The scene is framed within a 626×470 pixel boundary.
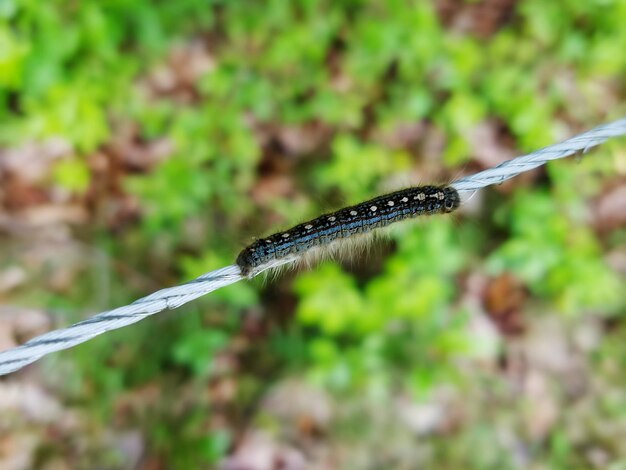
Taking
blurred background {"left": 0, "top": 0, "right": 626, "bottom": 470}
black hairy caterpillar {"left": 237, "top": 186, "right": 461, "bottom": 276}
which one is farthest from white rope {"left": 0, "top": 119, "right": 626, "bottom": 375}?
blurred background {"left": 0, "top": 0, "right": 626, "bottom": 470}

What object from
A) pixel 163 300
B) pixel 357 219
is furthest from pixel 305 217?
pixel 163 300

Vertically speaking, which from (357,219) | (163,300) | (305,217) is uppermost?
(305,217)

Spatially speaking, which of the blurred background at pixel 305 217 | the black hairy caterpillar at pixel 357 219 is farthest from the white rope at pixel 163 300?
the blurred background at pixel 305 217

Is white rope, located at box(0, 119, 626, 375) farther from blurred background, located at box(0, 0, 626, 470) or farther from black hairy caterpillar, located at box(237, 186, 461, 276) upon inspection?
blurred background, located at box(0, 0, 626, 470)

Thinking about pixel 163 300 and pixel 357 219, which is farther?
pixel 357 219

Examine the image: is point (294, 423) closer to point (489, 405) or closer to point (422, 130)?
point (489, 405)

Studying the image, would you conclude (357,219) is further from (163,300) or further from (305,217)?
(305,217)

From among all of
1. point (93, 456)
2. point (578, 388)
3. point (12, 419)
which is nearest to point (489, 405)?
point (578, 388)

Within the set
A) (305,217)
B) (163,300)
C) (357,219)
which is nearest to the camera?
(163,300)
